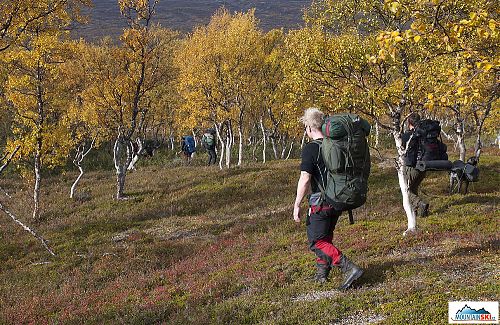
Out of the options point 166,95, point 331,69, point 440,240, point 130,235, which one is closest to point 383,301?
point 440,240

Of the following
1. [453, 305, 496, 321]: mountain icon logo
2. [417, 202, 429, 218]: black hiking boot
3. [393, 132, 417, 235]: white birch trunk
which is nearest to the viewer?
[453, 305, 496, 321]: mountain icon logo

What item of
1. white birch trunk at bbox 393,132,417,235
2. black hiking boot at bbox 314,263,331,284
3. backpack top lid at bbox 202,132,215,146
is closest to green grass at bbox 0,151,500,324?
black hiking boot at bbox 314,263,331,284

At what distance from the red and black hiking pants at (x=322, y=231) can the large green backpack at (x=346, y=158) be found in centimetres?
45

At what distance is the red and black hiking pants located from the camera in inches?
269

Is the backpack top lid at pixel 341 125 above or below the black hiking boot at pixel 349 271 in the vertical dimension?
above

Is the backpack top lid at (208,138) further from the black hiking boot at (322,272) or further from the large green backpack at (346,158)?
the large green backpack at (346,158)

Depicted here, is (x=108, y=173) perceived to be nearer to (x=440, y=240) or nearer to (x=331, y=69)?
(x=331, y=69)

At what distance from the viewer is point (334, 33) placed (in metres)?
14.2

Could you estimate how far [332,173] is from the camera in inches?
253

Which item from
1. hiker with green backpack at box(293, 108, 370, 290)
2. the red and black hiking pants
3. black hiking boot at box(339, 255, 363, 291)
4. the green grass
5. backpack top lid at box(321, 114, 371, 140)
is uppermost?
backpack top lid at box(321, 114, 371, 140)

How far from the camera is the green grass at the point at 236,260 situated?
22.9 ft

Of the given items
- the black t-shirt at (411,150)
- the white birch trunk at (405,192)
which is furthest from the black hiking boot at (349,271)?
the black t-shirt at (411,150)

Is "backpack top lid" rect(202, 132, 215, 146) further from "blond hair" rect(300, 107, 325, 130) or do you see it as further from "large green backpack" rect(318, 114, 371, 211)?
"large green backpack" rect(318, 114, 371, 211)

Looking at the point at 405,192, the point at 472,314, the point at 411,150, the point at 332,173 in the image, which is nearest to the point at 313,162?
the point at 332,173
